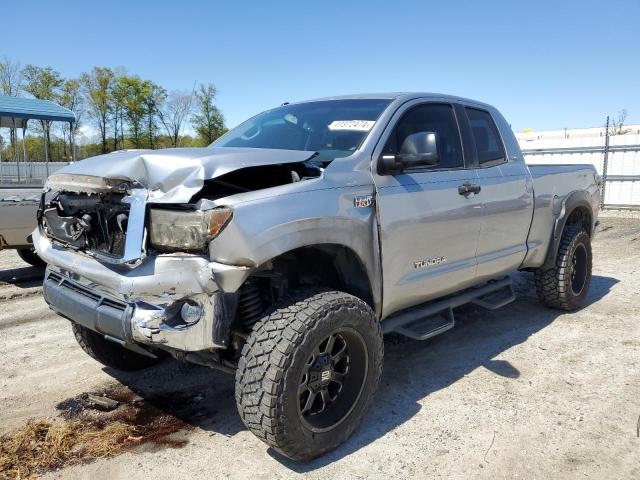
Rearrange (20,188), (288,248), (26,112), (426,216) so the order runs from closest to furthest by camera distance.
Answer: (288,248) < (426,216) < (20,188) < (26,112)

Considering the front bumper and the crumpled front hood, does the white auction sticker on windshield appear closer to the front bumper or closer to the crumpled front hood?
the crumpled front hood

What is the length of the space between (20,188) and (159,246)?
5235 mm

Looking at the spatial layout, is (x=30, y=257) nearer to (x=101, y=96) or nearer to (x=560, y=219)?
(x=560, y=219)

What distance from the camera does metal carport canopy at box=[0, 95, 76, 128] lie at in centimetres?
872

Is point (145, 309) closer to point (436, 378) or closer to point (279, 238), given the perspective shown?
point (279, 238)

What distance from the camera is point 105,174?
104 inches

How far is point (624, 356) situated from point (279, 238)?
10.9 ft

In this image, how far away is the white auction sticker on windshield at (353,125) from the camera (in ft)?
11.1

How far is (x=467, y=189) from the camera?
150 inches

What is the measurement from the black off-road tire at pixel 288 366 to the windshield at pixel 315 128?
100 cm

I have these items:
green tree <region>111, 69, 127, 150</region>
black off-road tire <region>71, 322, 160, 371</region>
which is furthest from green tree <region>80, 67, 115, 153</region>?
black off-road tire <region>71, 322, 160, 371</region>

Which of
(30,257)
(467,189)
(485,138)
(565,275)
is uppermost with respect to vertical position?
(485,138)

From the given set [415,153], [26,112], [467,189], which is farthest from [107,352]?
[26,112]

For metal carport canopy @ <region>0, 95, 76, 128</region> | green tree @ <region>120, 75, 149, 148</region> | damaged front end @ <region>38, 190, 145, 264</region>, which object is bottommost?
damaged front end @ <region>38, 190, 145, 264</region>
